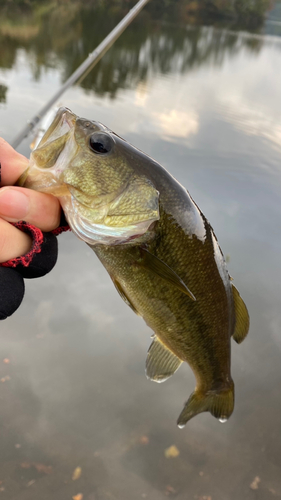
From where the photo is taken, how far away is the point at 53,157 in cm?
133

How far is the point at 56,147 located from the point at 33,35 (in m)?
19.7

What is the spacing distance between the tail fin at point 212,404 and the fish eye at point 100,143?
1503 mm

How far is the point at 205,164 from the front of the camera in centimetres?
762

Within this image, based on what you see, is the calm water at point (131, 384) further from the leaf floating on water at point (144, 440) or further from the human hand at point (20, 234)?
the human hand at point (20, 234)

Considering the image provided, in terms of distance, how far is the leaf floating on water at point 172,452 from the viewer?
3021 millimetres

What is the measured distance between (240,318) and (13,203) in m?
1.30

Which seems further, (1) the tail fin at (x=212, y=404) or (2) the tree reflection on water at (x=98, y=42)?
(2) the tree reflection on water at (x=98, y=42)

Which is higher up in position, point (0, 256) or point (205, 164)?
point (0, 256)

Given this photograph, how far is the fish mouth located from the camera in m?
1.32

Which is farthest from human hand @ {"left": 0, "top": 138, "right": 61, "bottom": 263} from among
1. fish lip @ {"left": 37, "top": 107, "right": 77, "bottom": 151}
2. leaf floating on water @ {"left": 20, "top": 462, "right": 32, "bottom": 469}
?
leaf floating on water @ {"left": 20, "top": 462, "right": 32, "bottom": 469}

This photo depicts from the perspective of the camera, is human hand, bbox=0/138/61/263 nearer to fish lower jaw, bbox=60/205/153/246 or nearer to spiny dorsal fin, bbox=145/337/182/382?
fish lower jaw, bbox=60/205/153/246

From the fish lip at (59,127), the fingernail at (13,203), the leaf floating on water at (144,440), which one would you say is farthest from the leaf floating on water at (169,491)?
the fish lip at (59,127)

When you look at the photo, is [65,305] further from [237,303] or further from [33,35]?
[33,35]

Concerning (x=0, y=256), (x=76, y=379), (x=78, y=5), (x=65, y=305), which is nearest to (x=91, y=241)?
(x=0, y=256)
